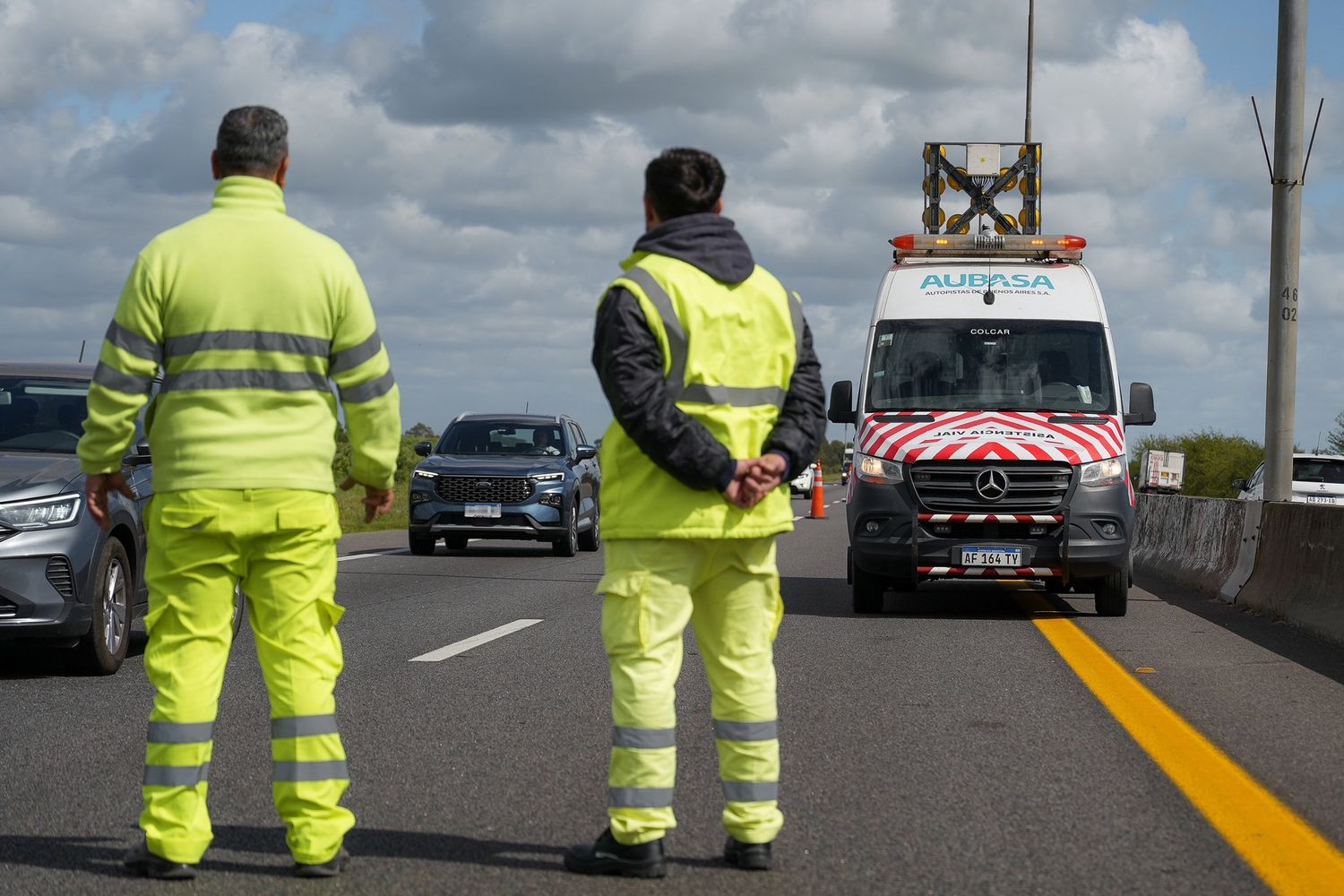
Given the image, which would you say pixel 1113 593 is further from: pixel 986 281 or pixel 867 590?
pixel 986 281

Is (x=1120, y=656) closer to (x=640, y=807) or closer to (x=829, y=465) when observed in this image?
(x=640, y=807)

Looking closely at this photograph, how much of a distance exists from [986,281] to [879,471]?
2082mm

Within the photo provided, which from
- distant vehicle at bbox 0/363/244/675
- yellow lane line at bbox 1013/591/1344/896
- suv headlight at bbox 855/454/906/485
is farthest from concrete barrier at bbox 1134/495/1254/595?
distant vehicle at bbox 0/363/244/675

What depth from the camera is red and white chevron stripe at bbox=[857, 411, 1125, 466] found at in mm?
12164

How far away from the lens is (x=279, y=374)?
4.54m

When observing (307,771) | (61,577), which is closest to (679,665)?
(307,771)

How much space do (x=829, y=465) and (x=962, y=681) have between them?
561 ft

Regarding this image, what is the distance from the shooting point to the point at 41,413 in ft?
30.8

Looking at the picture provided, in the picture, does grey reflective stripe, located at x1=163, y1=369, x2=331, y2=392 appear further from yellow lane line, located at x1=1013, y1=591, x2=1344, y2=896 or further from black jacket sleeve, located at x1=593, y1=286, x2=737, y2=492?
yellow lane line, located at x1=1013, y1=591, x2=1344, y2=896

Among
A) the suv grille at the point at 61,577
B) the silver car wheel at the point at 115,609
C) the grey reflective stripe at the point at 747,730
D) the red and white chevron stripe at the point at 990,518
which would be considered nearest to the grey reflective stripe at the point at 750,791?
the grey reflective stripe at the point at 747,730

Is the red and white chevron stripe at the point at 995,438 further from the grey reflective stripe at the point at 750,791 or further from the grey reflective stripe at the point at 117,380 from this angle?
the grey reflective stripe at the point at 117,380

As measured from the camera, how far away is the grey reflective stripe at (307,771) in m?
4.46

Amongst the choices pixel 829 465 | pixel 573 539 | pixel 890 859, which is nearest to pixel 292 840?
pixel 890 859

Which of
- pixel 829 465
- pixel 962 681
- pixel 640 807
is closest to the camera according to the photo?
pixel 640 807
